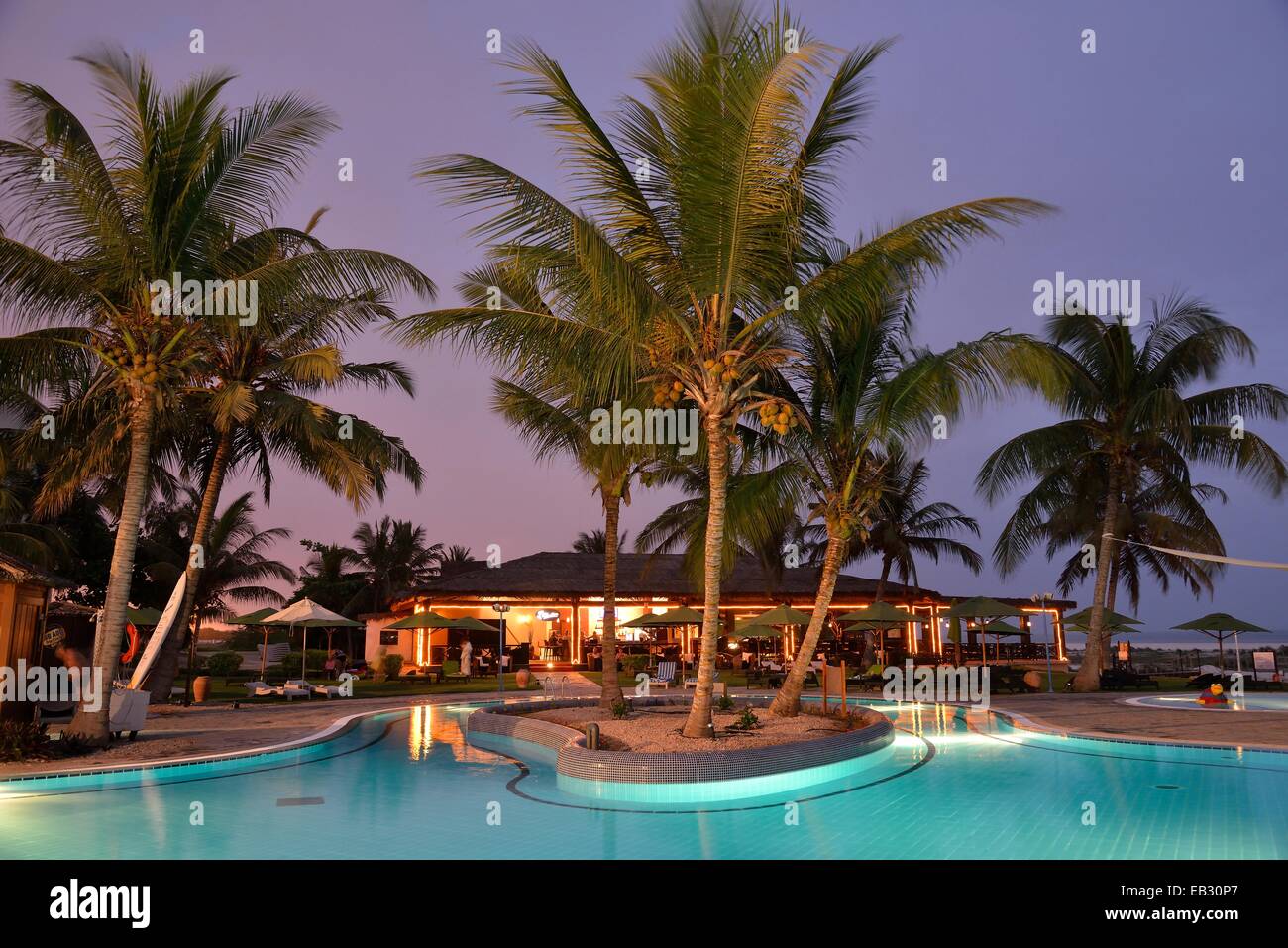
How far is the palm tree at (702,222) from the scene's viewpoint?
844cm

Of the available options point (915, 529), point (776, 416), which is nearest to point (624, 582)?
point (915, 529)

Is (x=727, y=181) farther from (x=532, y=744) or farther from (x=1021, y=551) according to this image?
(x=1021, y=551)

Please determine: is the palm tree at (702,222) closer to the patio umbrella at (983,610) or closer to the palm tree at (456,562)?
the patio umbrella at (983,610)

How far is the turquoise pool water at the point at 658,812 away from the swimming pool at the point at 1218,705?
23.5 ft

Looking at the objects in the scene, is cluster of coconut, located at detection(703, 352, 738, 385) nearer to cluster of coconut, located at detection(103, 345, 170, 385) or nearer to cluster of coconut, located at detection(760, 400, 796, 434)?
cluster of coconut, located at detection(760, 400, 796, 434)

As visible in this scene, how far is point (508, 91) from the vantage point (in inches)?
333

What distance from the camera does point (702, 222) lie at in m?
8.96

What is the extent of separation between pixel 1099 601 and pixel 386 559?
31987 millimetres

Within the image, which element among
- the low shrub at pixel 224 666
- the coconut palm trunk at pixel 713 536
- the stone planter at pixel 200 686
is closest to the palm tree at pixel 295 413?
the stone planter at pixel 200 686

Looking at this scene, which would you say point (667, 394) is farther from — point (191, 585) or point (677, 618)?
point (677, 618)

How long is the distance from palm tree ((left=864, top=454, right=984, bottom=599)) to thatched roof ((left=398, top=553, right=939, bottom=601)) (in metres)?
2.39
